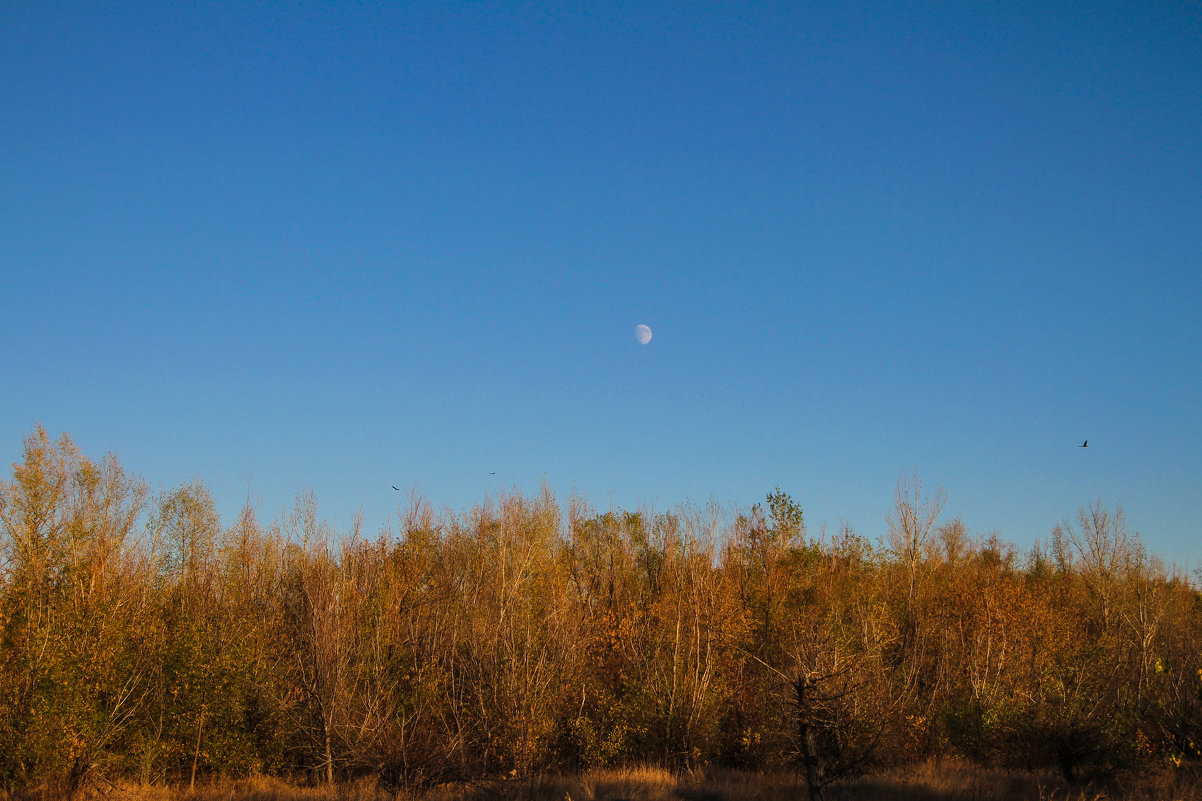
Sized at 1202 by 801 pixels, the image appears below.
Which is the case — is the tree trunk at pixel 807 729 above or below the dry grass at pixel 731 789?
above

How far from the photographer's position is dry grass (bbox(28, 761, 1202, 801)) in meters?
22.0

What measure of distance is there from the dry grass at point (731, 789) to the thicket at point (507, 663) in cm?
84

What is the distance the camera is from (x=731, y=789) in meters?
24.2

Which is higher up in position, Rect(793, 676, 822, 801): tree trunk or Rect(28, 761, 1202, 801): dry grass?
Rect(793, 676, 822, 801): tree trunk

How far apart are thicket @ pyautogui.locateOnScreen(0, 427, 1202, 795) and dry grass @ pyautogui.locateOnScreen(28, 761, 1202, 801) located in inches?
32.9

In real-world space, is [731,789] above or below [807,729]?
below

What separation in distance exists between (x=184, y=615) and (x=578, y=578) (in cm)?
1973

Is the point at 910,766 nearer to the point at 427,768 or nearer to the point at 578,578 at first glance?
the point at 427,768

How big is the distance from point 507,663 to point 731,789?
811 cm

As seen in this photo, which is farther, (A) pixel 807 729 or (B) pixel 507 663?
(B) pixel 507 663

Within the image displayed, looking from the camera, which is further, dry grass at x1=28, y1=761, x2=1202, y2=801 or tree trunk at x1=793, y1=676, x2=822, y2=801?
dry grass at x1=28, y1=761, x2=1202, y2=801

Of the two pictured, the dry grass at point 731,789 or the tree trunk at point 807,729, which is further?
the dry grass at point 731,789

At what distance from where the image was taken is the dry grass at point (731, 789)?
22.0 metres

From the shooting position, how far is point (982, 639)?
39.5 meters
